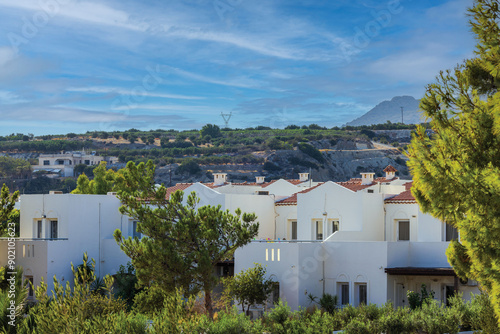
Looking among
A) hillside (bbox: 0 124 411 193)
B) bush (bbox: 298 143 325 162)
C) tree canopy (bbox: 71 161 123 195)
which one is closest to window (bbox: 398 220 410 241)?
tree canopy (bbox: 71 161 123 195)

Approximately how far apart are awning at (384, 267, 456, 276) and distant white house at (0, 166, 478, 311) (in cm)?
4

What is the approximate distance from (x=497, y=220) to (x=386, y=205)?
22113mm

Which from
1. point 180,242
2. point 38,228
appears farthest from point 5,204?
point 180,242

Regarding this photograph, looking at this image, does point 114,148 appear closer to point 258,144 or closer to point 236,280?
point 258,144

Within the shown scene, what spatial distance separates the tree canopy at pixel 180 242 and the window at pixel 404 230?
10171mm

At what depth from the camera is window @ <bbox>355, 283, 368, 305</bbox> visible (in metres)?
30.4

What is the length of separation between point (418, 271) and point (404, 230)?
607 centimetres

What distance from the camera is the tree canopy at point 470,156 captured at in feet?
45.6

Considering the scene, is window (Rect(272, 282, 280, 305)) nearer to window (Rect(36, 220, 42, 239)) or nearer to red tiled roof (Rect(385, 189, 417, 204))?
red tiled roof (Rect(385, 189, 417, 204))

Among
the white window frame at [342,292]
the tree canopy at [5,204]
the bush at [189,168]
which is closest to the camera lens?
the white window frame at [342,292]

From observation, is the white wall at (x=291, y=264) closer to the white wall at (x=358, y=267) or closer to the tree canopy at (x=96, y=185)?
the white wall at (x=358, y=267)

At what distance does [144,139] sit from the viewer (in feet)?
467

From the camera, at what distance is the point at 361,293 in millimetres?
30672

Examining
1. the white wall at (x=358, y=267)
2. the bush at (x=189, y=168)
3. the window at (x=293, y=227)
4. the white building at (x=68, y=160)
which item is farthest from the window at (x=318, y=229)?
the white building at (x=68, y=160)
